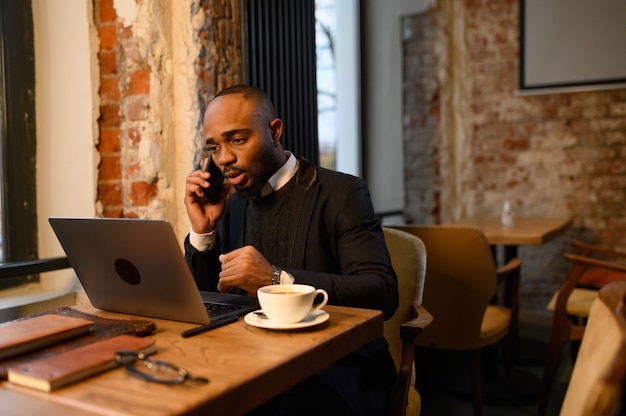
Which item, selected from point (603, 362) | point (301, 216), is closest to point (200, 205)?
point (301, 216)

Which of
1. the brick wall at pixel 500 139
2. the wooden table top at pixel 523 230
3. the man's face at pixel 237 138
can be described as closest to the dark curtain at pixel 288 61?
the man's face at pixel 237 138

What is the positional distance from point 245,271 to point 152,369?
1.44ft

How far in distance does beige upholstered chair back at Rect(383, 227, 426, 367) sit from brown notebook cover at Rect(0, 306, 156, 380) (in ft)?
2.97

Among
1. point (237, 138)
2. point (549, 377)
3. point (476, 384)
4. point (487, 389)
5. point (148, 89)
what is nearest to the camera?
point (237, 138)

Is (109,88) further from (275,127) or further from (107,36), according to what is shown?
(275,127)

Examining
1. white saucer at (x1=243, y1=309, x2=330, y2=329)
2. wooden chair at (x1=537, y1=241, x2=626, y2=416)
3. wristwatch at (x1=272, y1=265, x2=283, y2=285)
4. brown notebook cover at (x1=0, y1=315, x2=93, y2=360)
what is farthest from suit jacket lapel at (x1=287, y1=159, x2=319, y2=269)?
wooden chair at (x1=537, y1=241, x2=626, y2=416)

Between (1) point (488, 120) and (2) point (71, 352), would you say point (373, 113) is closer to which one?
(1) point (488, 120)

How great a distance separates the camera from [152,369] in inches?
36.8

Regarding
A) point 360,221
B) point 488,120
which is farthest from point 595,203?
point 360,221

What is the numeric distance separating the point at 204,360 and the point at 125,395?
6.7 inches

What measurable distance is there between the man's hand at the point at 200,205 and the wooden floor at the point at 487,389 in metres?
1.56

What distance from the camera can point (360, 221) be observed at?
1677 mm

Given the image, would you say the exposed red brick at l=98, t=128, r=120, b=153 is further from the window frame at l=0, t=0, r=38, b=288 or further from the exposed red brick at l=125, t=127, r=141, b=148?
the window frame at l=0, t=0, r=38, b=288

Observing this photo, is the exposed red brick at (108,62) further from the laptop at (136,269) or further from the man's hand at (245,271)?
the man's hand at (245,271)
